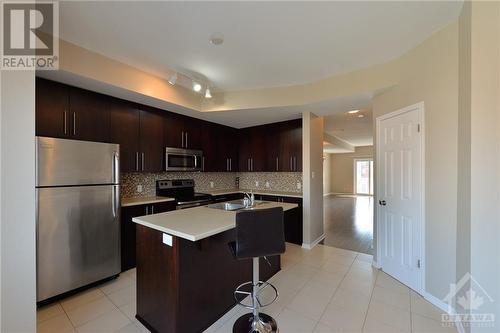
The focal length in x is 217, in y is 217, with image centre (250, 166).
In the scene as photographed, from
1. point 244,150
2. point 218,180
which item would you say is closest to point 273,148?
point 244,150

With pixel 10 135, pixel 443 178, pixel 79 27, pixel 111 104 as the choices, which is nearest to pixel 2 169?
pixel 10 135

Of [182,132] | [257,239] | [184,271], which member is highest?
[182,132]

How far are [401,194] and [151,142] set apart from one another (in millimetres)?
3597

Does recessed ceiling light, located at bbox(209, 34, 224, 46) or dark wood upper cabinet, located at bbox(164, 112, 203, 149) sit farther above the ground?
recessed ceiling light, located at bbox(209, 34, 224, 46)

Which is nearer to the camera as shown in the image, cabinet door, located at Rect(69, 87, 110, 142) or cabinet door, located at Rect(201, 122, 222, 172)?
cabinet door, located at Rect(69, 87, 110, 142)

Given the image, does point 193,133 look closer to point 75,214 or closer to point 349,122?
point 75,214

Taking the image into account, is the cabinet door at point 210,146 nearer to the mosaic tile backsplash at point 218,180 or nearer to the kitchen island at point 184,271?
the mosaic tile backsplash at point 218,180

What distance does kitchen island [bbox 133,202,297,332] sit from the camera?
166cm

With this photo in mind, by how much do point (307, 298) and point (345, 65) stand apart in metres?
2.83

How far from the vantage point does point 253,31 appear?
6.89 feet

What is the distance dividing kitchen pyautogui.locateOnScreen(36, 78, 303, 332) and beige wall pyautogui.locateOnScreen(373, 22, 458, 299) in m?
1.43

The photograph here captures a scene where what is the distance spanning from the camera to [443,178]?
2.13 m

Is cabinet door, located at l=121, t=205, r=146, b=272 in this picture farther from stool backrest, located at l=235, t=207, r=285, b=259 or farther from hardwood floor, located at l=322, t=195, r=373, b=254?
hardwood floor, located at l=322, t=195, r=373, b=254

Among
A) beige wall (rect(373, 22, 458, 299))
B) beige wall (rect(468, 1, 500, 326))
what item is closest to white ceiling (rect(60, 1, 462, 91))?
beige wall (rect(373, 22, 458, 299))
